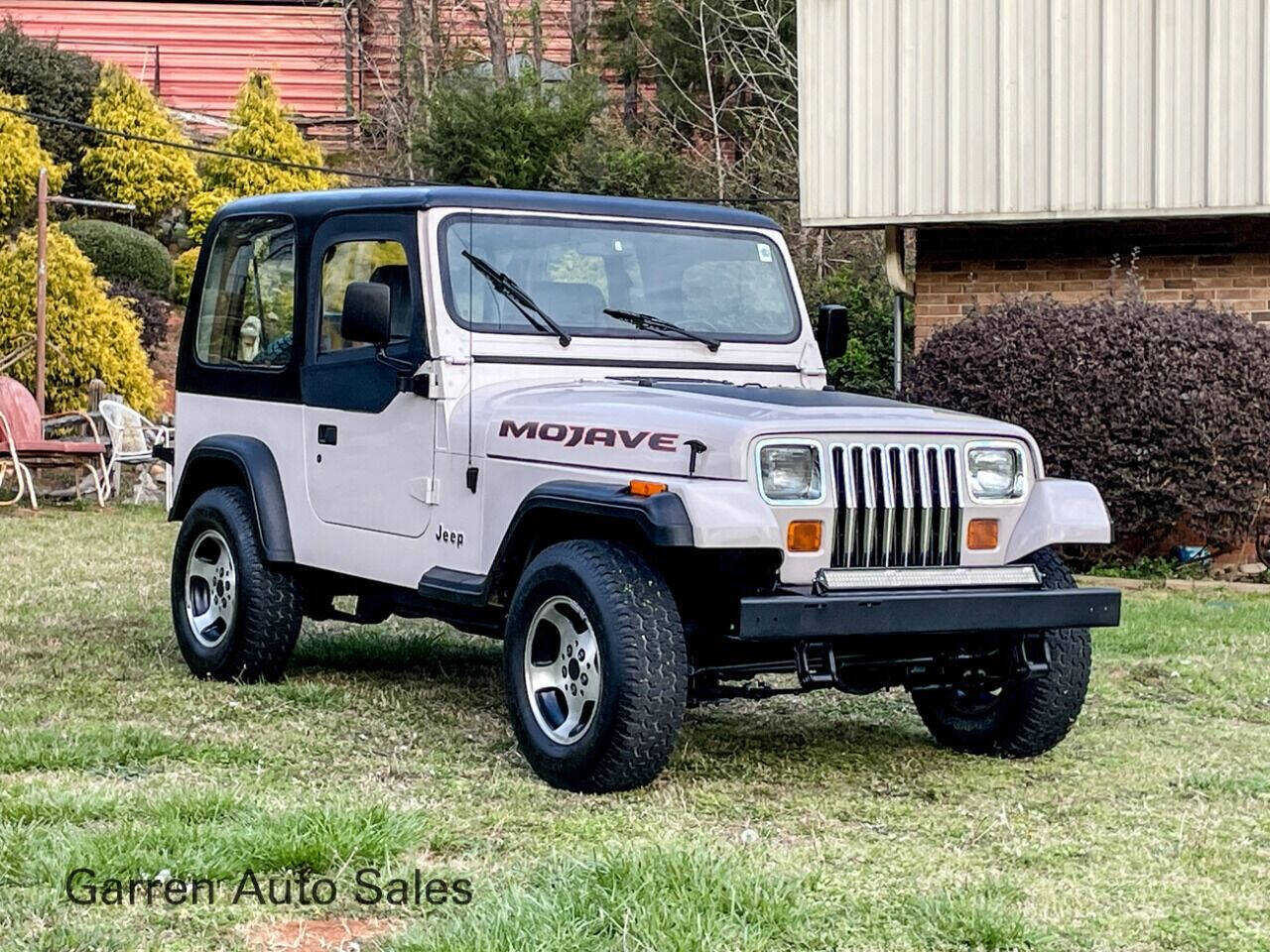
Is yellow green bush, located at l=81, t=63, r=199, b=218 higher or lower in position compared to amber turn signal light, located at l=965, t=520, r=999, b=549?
higher

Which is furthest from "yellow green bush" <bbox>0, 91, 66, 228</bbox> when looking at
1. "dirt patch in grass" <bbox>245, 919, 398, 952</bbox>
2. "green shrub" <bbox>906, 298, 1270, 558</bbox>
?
"dirt patch in grass" <bbox>245, 919, 398, 952</bbox>

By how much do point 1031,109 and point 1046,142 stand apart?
0.95ft

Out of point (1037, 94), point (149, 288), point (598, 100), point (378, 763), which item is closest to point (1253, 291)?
point (1037, 94)

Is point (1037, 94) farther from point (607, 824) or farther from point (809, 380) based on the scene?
point (607, 824)

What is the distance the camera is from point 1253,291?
13227 mm

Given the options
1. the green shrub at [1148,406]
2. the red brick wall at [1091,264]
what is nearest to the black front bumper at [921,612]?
the green shrub at [1148,406]

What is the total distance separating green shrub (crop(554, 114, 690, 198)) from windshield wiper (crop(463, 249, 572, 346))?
16035 millimetres

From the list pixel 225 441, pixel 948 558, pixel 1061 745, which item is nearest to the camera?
pixel 948 558

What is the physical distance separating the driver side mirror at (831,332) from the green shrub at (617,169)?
15440 mm

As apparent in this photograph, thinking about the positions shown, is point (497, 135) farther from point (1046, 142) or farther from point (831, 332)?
point (831, 332)

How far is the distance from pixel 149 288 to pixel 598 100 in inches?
258

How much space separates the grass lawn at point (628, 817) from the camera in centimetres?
410

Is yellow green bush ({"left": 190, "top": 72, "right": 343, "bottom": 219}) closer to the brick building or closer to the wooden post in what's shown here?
the wooden post

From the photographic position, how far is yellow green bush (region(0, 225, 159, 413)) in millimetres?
19547
